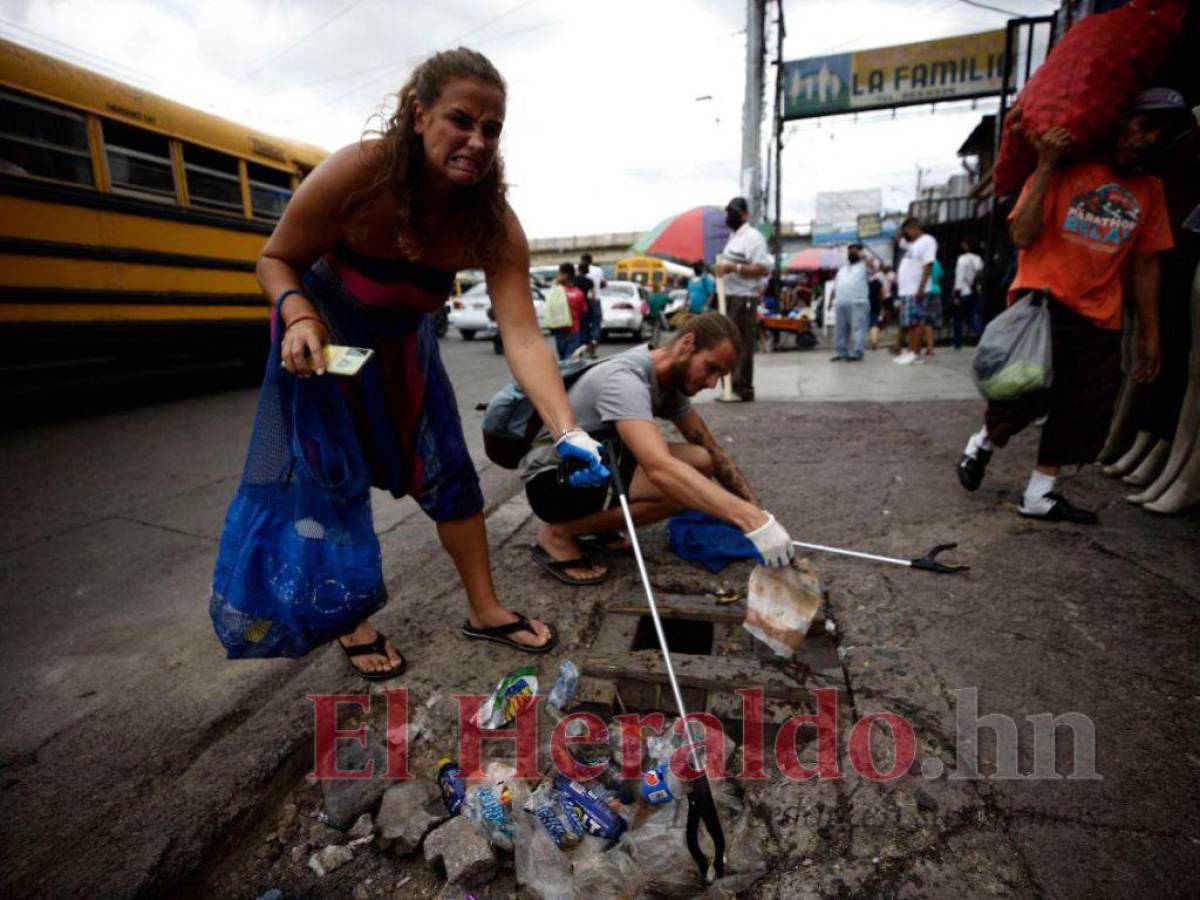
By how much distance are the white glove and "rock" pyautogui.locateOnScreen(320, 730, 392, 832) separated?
110 cm

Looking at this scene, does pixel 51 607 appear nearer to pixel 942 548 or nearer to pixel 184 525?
pixel 184 525

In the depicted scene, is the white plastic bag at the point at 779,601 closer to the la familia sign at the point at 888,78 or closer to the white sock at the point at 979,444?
the white sock at the point at 979,444

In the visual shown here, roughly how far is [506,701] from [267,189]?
24.6 feet

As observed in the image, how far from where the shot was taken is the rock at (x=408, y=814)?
54.8 inches

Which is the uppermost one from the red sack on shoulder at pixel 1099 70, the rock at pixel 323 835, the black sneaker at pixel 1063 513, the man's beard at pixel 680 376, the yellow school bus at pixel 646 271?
the yellow school bus at pixel 646 271

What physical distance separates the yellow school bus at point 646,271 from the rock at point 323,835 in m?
25.5

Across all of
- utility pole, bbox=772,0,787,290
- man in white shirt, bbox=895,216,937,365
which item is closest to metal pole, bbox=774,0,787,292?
utility pole, bbox=772,0,787,290

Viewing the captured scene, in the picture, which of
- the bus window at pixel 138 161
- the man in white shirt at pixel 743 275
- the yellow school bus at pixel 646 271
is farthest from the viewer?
the yellow school bus at pixel 646 271

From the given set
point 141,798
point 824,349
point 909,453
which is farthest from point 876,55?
point 141,798

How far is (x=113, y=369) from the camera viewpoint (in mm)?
9070

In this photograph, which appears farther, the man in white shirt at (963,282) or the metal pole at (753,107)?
the metal pole at (753,107)

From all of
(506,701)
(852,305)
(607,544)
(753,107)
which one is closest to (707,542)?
(607,544)

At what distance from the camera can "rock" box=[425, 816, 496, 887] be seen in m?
1.30

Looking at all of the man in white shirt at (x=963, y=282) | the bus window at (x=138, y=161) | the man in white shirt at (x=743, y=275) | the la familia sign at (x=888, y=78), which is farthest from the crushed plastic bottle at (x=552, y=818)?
the la familia sign at (x=888, y=78)
